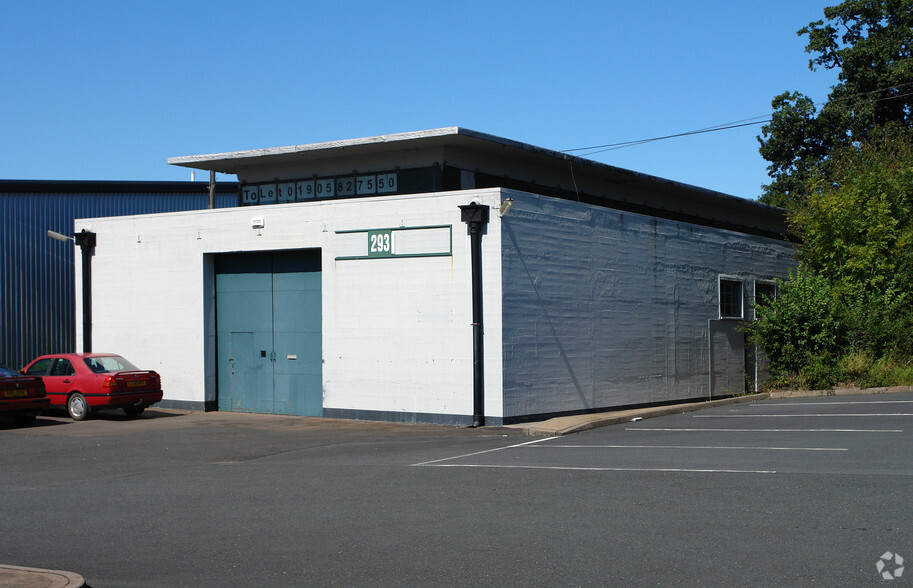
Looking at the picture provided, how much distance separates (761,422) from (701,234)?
855cm

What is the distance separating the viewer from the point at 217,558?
7660 millimetres

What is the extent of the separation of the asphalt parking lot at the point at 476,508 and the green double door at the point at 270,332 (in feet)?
15.5

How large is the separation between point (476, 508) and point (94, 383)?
13752 mm

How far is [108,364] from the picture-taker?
2103cm

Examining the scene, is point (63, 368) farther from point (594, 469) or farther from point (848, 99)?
point (848, 99)

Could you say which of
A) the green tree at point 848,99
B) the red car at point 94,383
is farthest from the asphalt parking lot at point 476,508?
the green tree at point 848,99

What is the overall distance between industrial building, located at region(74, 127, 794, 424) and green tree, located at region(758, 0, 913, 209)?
18754mm

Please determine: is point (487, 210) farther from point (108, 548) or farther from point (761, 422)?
point (108, 548)

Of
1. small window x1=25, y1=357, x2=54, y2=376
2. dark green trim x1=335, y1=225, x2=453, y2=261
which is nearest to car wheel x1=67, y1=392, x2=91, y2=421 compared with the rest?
small window x1=25, y1=357, x2=54, y2=376

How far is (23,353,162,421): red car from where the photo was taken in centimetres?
2019

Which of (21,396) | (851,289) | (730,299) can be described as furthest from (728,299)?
(21,396)

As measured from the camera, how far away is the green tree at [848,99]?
40.9 m

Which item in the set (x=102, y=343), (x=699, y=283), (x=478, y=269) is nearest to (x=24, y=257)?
(x=102, y=343)

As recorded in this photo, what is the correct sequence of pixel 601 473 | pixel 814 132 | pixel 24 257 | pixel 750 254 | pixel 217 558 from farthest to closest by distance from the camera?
pixel 814 132, pixel 24 257, pixel 750 254, pixel 601 473, pixel 217 558
